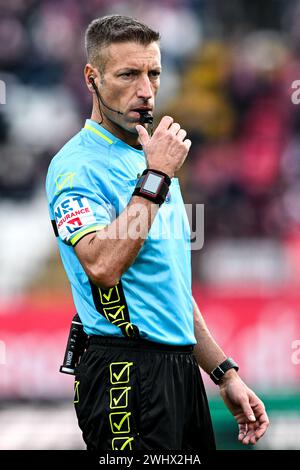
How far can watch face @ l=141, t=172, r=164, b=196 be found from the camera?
128 inches

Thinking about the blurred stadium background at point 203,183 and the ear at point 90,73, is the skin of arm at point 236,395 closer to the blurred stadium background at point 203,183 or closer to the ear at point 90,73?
the ear at point 90,73

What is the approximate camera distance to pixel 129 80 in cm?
355

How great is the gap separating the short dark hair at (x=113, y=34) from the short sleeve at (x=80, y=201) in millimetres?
484

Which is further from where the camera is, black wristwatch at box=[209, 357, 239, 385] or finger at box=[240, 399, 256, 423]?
black wristwatch at box=[209, 357, 239, 385]

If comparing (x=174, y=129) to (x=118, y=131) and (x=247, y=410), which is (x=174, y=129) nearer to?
(x=118, y=131)

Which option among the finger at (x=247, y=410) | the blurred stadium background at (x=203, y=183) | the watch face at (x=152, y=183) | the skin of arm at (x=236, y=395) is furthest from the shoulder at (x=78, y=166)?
the blurred stadium background at (x=203, y=183)

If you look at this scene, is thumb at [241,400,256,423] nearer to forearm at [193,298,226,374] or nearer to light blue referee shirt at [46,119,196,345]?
forearm at [193,298,226,374]

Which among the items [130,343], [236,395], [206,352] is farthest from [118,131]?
[236,395]

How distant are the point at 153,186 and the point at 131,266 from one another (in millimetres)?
333

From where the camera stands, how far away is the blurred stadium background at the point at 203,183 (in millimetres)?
8398

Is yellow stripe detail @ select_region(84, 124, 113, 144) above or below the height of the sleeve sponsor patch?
above

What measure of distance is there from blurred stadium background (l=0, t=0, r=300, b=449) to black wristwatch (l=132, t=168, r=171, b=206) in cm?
513

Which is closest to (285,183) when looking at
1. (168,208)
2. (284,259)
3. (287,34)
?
(284,259)

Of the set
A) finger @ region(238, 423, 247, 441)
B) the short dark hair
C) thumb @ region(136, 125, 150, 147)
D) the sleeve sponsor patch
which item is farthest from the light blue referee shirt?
finger @ region(238, 423, 247, 441)
